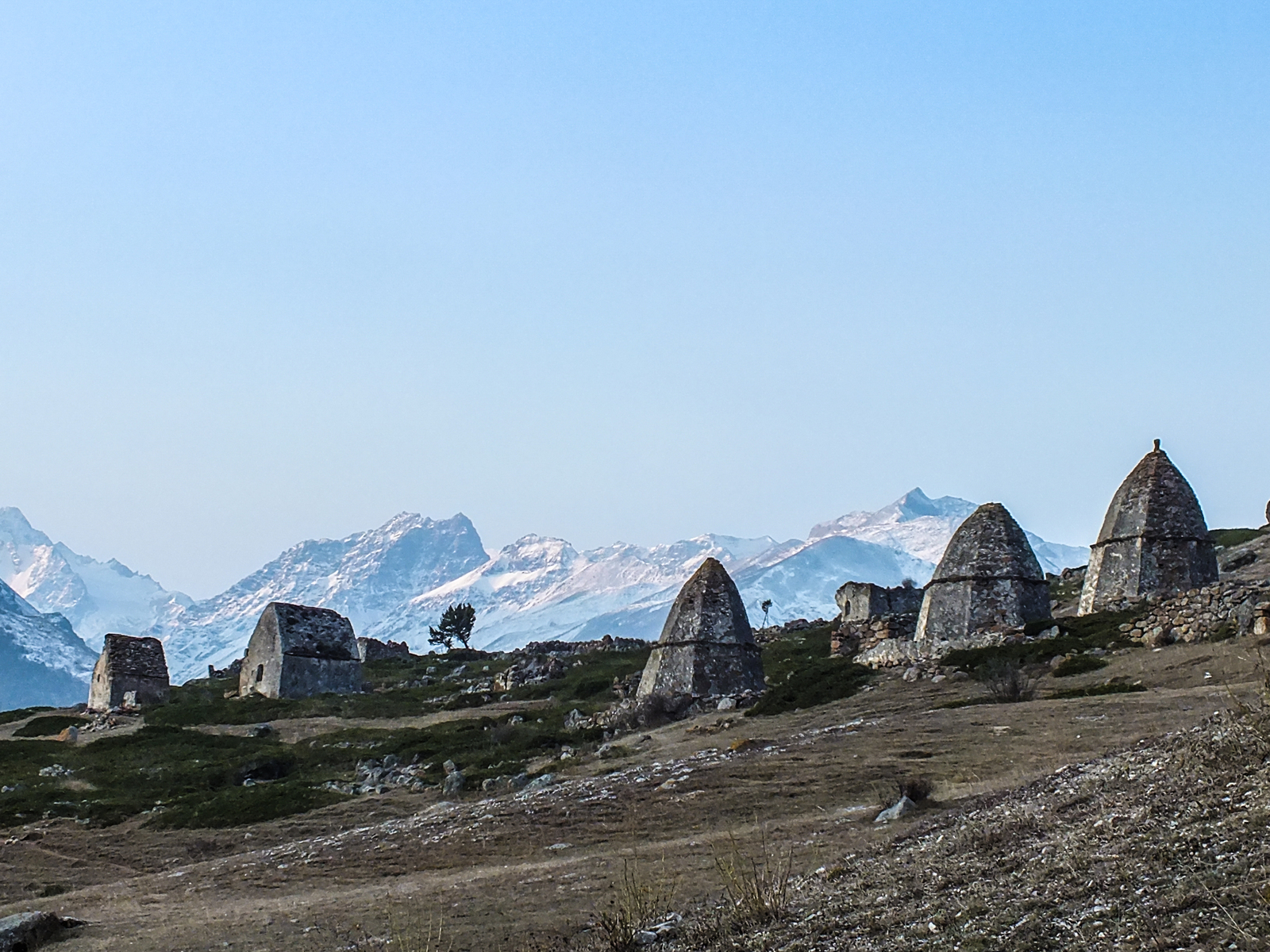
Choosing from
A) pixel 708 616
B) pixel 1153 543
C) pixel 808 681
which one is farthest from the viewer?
pixel 1153 543

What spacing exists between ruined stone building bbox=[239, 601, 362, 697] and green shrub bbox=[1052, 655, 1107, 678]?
101ft

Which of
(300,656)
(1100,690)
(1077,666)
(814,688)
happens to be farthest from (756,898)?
(300,656)

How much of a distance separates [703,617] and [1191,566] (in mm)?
13105

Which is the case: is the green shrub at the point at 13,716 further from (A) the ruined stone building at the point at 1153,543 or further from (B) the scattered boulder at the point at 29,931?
(A) the ruined stone building at the point at 1153,543

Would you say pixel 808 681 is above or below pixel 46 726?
below

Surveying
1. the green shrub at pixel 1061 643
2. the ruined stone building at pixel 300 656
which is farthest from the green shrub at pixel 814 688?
the ruined stone building at pixel 300 656

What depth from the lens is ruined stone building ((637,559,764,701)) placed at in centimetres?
3328

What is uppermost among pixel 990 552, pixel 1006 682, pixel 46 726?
pixel 990 552

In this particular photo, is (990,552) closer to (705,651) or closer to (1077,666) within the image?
(1077,666)

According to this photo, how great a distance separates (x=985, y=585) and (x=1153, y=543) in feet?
15.5

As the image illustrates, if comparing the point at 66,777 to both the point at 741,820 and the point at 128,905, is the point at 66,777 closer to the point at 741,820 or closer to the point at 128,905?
the point at 128,905

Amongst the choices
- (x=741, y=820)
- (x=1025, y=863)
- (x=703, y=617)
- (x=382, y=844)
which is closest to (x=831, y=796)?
(x=741, y=820)

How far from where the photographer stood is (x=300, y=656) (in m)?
52.1

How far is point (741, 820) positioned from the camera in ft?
56.7
